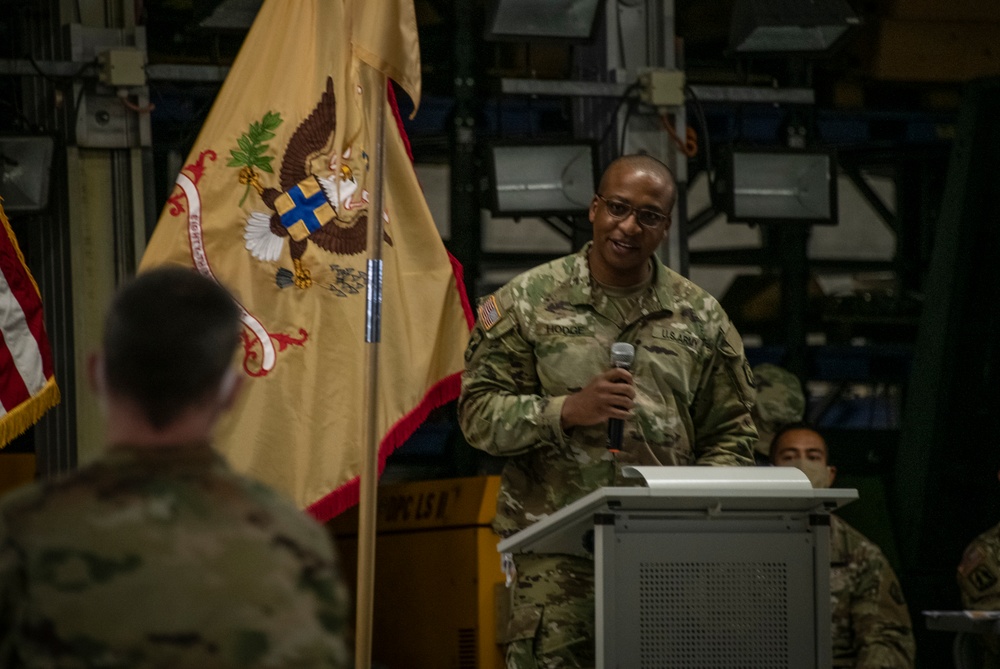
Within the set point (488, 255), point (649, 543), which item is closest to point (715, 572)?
point (649, 543)

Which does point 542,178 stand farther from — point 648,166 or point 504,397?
point 504,397

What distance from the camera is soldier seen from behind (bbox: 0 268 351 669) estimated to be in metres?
1.68

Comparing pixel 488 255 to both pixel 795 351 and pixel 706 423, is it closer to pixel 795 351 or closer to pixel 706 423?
pixel 795 351

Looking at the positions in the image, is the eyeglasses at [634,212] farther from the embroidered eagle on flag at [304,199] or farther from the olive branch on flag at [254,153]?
the olive branch on flag at [254,153]

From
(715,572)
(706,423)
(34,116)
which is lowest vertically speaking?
(715,572)

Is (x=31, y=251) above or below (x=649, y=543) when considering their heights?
above

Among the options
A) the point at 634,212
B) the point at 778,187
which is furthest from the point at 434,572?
the point at 634,212

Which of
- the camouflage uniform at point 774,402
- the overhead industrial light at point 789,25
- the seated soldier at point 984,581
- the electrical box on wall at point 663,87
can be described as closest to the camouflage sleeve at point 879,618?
the seated soldier at point 984,581

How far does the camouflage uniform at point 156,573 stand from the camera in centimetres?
168

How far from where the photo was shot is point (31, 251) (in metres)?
5.74

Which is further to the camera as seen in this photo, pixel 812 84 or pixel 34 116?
pixel 812 84

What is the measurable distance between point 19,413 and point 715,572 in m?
2.55

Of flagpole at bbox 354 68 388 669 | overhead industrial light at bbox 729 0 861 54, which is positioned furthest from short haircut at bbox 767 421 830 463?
flagpole at bbox 354 68 388 669

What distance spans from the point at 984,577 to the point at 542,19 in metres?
2.50
